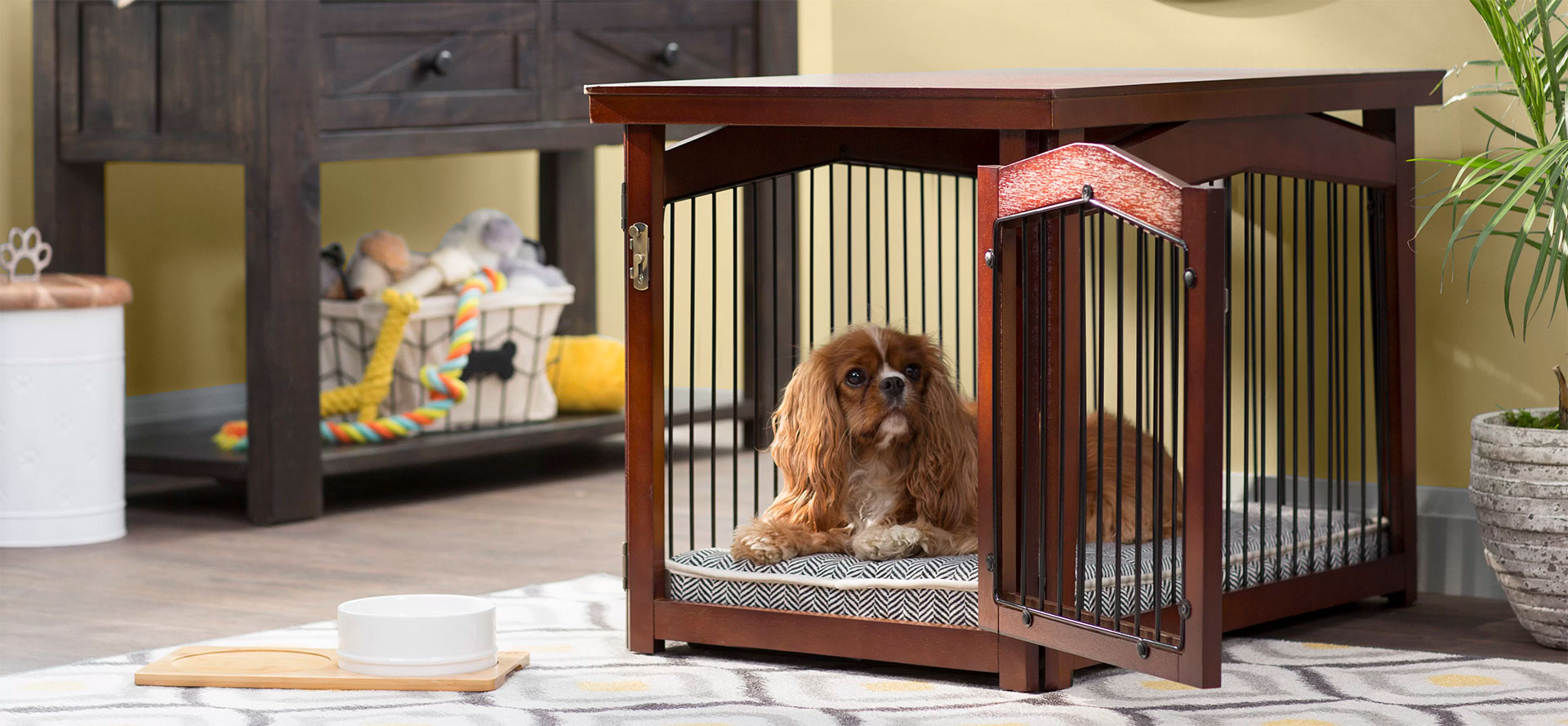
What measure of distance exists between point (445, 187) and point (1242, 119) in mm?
3153

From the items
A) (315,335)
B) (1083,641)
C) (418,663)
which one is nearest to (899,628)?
(1083,641)

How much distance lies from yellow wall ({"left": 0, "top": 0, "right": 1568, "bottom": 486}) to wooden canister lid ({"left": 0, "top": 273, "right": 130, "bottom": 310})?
20.9 inches

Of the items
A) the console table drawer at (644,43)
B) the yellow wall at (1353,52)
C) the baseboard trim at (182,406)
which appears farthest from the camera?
the baseboard trim at (182,406)

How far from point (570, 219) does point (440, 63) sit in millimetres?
1025

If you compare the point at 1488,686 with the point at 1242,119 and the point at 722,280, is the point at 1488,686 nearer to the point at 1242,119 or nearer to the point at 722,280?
the point at 1242,119

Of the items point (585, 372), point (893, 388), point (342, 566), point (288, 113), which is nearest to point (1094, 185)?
point (893, 388)

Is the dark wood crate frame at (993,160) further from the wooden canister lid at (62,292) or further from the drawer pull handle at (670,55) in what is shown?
the drawer pull handle at (670,55)

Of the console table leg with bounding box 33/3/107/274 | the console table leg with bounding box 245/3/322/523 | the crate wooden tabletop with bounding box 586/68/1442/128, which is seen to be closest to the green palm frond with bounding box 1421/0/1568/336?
the crate wooden tabletop with bounding box 586/68/1442/128

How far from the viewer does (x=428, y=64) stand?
14.1ft

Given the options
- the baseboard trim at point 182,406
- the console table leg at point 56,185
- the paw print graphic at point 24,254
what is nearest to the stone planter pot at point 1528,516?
the paw print graphic at point 24,254

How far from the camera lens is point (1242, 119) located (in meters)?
2.79

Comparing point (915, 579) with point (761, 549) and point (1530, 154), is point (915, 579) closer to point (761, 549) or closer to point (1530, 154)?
point (761, 549)

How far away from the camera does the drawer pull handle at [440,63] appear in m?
4.29

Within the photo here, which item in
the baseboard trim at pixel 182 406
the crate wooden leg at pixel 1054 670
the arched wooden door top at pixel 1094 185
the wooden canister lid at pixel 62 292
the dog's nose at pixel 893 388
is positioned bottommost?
the crate wooden leg at pixel 1054 670
